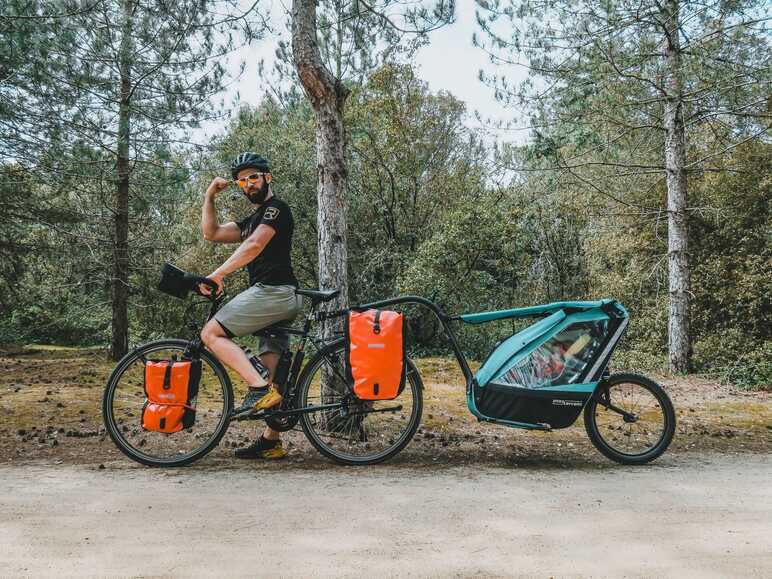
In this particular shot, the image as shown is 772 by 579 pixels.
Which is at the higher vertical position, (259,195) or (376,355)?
(259,195)

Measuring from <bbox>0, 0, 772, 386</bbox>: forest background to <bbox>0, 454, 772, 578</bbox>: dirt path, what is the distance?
4489 mm

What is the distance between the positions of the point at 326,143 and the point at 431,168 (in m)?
13.1

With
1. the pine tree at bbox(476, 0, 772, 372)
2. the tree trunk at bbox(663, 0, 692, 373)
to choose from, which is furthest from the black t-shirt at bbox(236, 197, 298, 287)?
the tree trunk at bbox(663, 0, 692, 373)

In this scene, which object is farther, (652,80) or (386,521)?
(652,80)

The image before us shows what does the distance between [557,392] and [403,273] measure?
38.8ft

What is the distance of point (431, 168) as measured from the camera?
17.9 m

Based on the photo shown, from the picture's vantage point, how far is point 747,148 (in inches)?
492

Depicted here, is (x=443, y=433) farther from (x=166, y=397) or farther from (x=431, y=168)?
(x=431, y=168)

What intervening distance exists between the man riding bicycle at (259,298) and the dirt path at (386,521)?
1.49 feet

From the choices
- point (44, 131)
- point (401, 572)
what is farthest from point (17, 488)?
point (44, 131)

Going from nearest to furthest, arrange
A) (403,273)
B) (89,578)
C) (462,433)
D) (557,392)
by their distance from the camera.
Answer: (89,578), (557,392), (462,433), (403,273)

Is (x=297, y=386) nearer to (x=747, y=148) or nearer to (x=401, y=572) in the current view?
(x=401, y=572)

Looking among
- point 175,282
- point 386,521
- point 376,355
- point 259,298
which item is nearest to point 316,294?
point 259,298

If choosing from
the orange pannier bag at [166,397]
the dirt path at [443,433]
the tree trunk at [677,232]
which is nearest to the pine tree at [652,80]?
the tree trunk at [677,232]
